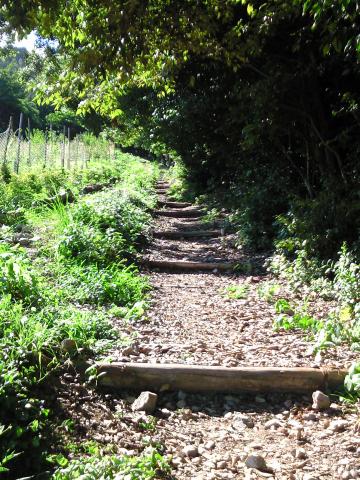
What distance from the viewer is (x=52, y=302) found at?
3873 mm

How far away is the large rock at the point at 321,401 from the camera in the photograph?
2996 millimetres

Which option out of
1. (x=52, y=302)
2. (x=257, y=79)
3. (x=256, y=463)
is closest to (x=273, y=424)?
(x=256, y=463)

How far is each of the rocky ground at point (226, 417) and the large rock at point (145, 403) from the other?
0.01 metres

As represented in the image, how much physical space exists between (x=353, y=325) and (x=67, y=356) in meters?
2.28

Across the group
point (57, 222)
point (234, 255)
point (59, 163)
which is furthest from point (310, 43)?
point (59, 163)

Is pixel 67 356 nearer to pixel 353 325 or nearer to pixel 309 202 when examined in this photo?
pixel 353 325

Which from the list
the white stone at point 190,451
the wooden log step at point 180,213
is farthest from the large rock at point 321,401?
the wooden log step at point 180,213

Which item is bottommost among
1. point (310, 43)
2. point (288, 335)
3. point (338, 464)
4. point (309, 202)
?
point (338, 464)

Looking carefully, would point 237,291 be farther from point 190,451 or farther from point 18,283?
point 190,451

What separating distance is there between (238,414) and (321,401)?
0.54m

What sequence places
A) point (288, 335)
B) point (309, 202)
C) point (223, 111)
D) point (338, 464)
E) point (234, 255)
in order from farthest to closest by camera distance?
point (223, 111) → point (234, 255) → point (309, 202) → point (288, 335) → point (338, 464)

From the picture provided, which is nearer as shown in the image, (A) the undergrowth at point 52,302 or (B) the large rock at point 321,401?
(A) the undergrowth at point 52,302

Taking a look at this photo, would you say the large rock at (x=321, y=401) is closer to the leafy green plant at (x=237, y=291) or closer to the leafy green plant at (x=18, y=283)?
the leafy green plant at (x=18, y=283)

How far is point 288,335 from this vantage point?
163 inches
